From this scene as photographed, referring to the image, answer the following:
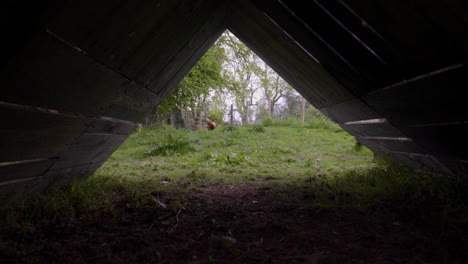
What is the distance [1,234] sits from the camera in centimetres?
209

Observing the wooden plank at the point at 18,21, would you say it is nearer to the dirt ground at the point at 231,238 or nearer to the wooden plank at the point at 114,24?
the wooden plank at the point at 114,24

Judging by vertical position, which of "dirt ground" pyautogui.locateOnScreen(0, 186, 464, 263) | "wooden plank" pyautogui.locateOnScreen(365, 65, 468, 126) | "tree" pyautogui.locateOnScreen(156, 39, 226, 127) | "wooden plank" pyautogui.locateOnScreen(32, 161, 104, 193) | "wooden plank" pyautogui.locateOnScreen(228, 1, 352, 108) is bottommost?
"dirt ground" pyautogui.locateOnScreen(0, 186, 464, 263)

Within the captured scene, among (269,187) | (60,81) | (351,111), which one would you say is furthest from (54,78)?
(351,111)

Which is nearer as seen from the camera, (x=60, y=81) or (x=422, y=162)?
(x=60, y=81)

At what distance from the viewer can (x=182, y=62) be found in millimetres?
4066

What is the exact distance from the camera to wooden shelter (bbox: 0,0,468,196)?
1604mm

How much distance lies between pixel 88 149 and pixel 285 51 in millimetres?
2765

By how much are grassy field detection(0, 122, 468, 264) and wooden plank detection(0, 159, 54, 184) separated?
0.28 metres

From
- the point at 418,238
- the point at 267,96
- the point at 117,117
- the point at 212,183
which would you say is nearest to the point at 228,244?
the point at 418,238

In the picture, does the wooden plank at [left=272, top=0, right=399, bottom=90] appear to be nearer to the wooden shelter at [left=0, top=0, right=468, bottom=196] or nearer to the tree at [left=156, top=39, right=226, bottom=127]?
the wooden shelter at [left=0, top=0, right=468, bottom=196]

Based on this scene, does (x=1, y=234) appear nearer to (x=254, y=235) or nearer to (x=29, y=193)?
(x=29, y=193)

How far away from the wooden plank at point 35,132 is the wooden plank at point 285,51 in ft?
7.18

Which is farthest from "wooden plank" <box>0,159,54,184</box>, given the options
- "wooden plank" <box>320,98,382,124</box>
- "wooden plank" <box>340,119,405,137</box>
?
"wooden plank" <box>340,119,405,137</box>

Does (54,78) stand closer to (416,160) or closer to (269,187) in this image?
(269,187)
